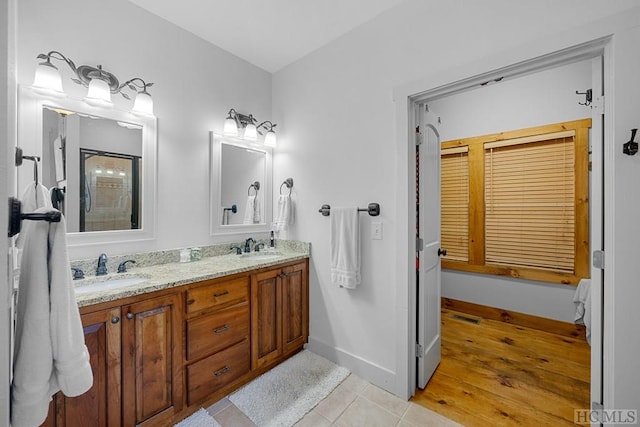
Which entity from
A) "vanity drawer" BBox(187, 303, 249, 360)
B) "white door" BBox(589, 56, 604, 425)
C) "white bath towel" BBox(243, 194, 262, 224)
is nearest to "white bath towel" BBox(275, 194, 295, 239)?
"white bath towel" BBox(243, 194, 262, 224)

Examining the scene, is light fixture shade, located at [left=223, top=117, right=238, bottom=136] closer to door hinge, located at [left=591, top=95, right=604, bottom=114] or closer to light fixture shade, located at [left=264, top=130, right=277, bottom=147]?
light fixture shade, located at [left=264, top=130, right=277, bottom=147]

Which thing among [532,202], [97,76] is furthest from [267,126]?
[532,202]

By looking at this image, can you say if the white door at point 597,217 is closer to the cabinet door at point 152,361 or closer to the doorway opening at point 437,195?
the doorway opening at point 437,195

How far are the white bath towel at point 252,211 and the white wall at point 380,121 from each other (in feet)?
1.18

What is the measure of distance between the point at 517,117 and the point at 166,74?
345 centimetres

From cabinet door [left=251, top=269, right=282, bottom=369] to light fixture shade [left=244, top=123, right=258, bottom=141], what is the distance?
1.26 metres

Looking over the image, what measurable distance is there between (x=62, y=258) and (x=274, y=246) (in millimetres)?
2102

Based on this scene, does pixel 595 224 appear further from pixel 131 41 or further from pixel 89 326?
pixel 131 41

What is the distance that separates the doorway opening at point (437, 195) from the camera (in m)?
1.33

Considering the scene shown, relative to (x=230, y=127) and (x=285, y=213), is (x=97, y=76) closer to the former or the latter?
(x=230, y=127)

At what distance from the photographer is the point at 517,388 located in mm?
1995

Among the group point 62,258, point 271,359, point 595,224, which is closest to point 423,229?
point 595,224

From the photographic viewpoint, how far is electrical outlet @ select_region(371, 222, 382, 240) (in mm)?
2061

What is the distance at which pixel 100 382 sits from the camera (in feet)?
4.36
